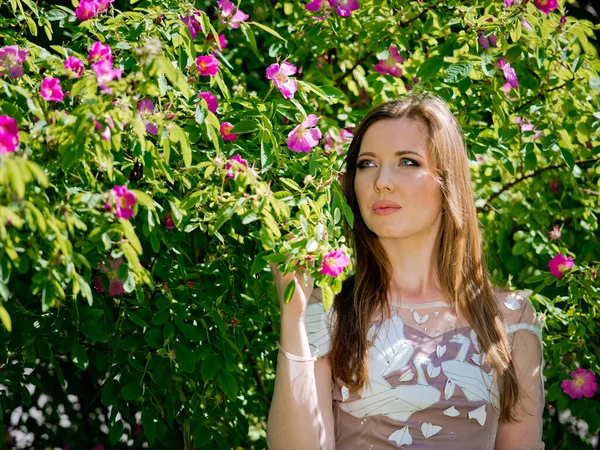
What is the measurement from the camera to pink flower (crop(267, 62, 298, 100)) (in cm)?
192

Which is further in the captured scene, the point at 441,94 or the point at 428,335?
the point at 441,94

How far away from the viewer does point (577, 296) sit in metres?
2.25

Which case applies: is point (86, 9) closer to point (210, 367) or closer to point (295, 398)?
point (210, 367)

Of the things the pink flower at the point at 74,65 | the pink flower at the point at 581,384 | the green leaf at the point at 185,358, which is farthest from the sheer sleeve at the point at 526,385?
the pink flower at the point at 74,65

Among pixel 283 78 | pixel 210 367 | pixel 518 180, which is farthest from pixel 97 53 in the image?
pixel 518 180

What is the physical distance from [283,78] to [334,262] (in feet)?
1.95

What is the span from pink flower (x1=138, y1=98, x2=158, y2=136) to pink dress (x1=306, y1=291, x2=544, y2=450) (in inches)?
29.7

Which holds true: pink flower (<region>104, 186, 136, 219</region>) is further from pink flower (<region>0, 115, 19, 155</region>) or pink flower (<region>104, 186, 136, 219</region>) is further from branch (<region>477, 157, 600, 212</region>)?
branch (<region>477, 157, 600, 212</region>)

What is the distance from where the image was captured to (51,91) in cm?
160

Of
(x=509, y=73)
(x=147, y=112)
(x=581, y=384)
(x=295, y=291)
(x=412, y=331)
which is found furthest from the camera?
(x=581, y=384)

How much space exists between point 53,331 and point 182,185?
0.53 metres

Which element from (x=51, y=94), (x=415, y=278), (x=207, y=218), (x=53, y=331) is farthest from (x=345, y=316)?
(x=51, y=94)

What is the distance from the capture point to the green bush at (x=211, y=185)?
4.84ft

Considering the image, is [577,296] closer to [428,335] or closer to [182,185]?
[428,335]
